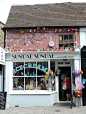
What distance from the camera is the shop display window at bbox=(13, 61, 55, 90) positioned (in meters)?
11.6

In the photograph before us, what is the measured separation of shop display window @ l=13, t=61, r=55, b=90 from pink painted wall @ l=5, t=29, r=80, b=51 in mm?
1147

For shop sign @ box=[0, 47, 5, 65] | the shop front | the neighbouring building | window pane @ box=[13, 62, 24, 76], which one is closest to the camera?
shop sign @ box=[0, 47, 5, 65]

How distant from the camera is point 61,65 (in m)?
12.5

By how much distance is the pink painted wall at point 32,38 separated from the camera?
469 inches

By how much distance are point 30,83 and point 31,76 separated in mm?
457

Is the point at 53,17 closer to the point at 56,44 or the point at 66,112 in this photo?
the point at 56,44

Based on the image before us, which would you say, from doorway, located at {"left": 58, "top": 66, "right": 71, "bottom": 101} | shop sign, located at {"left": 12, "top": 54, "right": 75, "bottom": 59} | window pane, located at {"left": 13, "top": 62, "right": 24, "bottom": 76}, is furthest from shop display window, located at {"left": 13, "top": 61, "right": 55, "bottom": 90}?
doorway, located at {"left": 58, "top": 66, "right": 71, "bottom": 101}

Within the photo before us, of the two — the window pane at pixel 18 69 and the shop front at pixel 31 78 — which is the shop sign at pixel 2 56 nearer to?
the shop front at pixel 31 78

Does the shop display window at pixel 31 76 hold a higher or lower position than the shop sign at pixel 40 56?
lower

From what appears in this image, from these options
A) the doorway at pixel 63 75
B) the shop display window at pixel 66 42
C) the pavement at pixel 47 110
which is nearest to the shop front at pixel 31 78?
the pavement at pixel 47 110

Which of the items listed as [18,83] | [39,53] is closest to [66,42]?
[39,53]

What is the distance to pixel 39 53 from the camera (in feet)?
37.5

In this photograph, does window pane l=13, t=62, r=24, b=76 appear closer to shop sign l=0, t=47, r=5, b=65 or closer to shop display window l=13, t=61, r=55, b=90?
shop display window l=13, t=61, r=55, b=90

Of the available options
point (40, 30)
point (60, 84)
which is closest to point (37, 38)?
point (40, 30)
